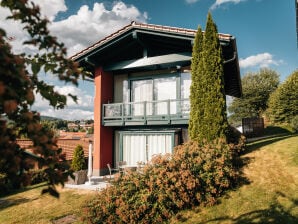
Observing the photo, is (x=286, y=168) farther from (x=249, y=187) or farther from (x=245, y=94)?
(x=245, y=94)

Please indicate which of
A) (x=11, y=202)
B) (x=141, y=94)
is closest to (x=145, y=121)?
(x=141, y=94)

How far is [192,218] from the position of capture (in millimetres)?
8250

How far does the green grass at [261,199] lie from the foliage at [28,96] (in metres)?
6.48

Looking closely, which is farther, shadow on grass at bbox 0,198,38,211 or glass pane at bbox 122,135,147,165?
glass pane at bbox 122,135,147,165

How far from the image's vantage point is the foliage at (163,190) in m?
8.29

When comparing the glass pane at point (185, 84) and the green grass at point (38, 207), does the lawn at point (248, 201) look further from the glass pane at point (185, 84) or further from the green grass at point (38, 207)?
the glass pane at point (185, 84)

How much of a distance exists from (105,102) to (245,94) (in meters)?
44.3

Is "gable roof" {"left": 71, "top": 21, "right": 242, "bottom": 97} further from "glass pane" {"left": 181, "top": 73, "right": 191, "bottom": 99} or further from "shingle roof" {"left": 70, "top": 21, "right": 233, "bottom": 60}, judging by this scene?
"glass pane" {"left": 181, "top": 73, "right": 191, "bottom": 99}

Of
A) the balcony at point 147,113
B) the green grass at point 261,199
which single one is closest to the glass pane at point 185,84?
the balcony at point 147,113

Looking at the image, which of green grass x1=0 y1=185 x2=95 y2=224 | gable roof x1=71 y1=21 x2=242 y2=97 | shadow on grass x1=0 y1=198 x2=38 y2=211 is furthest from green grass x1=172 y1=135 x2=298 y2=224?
shadow on grass x1=0 y1=198 x2=38 y2=211

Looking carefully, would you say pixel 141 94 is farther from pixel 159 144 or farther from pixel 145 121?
pixel 159 144

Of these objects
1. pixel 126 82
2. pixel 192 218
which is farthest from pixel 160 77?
pixel 192 218

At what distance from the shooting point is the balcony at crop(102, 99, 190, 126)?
14.7 metres

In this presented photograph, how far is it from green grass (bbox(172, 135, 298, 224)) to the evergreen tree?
2856mm
